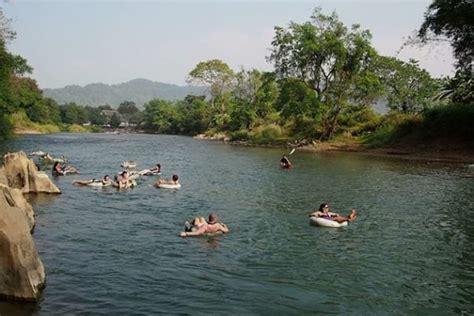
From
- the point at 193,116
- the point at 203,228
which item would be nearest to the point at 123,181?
the point at 203,228

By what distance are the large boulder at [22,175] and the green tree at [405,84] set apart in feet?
204

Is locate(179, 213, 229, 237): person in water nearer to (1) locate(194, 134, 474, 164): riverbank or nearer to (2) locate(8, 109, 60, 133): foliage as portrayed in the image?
(1) locate(194, 134, 474, 164): riverbank

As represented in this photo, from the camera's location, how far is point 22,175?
2820 centimetres

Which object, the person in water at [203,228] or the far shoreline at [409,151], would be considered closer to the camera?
the person in water at [203,228]

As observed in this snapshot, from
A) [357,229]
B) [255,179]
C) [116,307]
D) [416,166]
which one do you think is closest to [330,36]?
[416,166]

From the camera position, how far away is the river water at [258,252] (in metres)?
13.8

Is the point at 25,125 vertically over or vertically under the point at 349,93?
under

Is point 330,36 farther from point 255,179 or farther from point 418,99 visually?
point 255,179

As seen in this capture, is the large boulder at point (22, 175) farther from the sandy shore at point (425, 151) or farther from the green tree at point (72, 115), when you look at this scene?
the green tree at point (72, 115)

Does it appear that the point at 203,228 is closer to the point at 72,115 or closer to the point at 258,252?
the point at 258,252

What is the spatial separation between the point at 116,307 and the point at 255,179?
26.6 metres

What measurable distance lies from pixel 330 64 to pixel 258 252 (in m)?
58.0

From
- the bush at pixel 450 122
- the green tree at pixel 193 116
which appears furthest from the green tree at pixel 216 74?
the bush at pixel 450 122

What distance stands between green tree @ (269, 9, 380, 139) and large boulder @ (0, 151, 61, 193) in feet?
160
